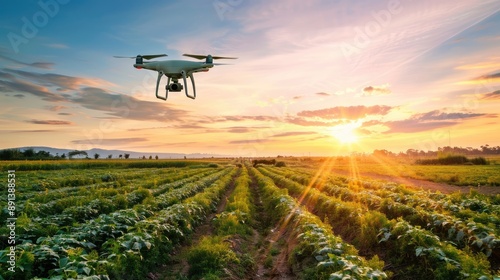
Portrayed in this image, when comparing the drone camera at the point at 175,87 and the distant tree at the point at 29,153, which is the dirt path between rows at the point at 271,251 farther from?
the distant tree at the point at 29,153

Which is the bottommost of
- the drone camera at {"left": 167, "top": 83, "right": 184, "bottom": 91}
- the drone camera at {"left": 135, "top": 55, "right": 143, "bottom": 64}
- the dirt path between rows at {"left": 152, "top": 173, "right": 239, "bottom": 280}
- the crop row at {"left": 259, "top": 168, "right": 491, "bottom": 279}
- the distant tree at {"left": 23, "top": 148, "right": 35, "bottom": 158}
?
the dirt path between rows at {"left": 152, "top": 173, "right": 239, "bottom": 280}

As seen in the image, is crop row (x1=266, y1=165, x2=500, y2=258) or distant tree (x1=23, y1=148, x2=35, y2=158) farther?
distant tree (x1=23, y1=148, x2=35, y2=158)

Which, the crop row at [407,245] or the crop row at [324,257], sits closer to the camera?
the crop row at [324,257]

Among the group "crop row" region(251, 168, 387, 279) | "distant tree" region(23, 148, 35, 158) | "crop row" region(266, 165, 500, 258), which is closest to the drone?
"crop row" region(251, 168, 387, 279)

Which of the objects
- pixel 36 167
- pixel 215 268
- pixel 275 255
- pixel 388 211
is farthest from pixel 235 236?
pixel 36 167

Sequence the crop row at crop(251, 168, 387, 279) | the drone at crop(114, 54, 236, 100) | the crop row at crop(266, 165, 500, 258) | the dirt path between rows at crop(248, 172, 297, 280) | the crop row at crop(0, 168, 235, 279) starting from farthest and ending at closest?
the dirt path between rows at crop(248, 172, 297, 280)
the crop row at crop(266, 165, 500, 258)
the crop row at crop(0, 168, 235, 279)
the crop row at crop(251, 168, 387, 279)
the drone at crop(114, 54, 236, 100)

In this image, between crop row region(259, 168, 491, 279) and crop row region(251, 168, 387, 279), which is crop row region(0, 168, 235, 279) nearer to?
crop row region(251, 168, 387, 279)

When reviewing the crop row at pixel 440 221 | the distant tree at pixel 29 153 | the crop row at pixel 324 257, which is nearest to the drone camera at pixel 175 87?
the crop row at pixel 324 257

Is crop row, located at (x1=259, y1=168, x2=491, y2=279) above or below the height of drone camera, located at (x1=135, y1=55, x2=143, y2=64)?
below
